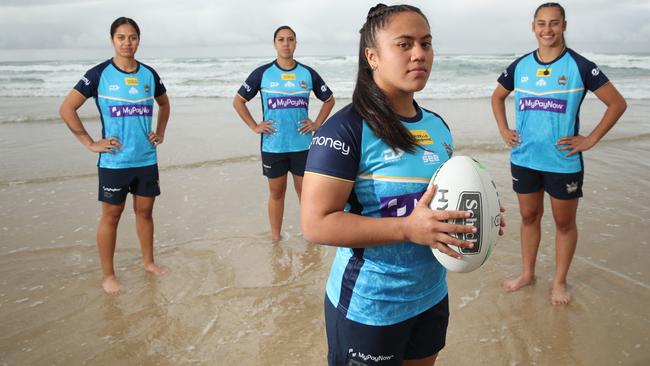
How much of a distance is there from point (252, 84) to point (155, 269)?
2373mm

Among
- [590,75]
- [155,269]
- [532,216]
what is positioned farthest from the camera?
[155,269]

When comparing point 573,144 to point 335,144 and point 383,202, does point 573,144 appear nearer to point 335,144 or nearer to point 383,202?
point 383,202

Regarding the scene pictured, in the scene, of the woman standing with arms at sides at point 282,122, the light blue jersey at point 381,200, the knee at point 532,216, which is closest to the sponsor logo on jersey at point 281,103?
the woman standing with arms at sides at point 282,122

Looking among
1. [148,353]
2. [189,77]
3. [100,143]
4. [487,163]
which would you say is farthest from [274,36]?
[189,77]

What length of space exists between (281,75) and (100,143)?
2152mm

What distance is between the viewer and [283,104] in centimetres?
572

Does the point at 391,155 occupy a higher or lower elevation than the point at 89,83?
lower

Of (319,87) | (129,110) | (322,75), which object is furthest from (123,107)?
(322,75)

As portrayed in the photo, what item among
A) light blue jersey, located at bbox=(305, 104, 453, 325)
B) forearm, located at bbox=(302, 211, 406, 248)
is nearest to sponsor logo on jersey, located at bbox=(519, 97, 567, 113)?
light blue jersey, located at bbox=(305, 104, 453, 325)

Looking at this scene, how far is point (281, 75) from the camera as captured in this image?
18.7ft

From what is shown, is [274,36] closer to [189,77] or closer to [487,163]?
[487,163]

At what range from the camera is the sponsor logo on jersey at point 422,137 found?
1.90m

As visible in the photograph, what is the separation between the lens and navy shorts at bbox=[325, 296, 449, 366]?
1936mm

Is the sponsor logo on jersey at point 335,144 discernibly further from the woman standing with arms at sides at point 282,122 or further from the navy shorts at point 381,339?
the woman standing with arms at sides at point 282,122
